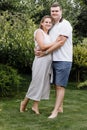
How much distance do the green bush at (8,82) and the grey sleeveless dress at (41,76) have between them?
2405 mm

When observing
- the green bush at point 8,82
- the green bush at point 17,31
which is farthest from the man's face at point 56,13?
the green bush at point 8,82

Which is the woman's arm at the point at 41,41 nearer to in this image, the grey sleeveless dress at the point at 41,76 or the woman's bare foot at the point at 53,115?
the grey sleeveless dress at the point at 41,76

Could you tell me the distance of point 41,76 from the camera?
6.84 metres

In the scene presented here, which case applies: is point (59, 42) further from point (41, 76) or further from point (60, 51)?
point (41, 76)

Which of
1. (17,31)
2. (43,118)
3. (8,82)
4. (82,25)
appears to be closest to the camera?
(43,118)

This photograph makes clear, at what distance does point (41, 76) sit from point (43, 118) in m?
0.71

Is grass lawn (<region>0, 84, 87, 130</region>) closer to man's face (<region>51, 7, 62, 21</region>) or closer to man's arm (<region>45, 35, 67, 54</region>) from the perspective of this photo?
man's arm (<region>45, 35, 67, 54</region>)

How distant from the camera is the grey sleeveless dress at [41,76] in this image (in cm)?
677

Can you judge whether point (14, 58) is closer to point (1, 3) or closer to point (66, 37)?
point (1, 3)

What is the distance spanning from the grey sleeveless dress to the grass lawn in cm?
36

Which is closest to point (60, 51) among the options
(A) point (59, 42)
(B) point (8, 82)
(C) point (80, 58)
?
(A) point (59, 42)

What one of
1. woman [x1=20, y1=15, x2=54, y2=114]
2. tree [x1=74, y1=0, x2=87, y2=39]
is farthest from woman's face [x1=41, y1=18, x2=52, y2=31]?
tree [x1=74, y1=0, x2=87, y2=39]

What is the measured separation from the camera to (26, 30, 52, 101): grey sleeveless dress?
677 cm

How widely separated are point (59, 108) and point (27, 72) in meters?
8.79
